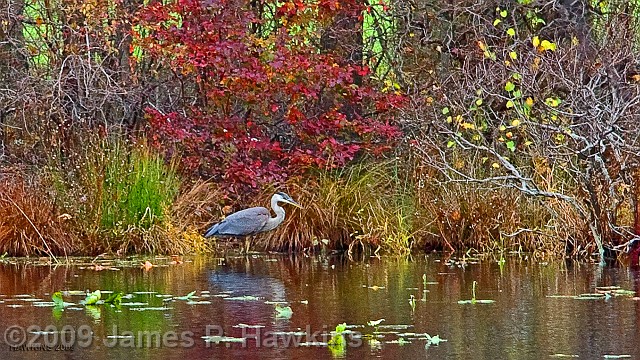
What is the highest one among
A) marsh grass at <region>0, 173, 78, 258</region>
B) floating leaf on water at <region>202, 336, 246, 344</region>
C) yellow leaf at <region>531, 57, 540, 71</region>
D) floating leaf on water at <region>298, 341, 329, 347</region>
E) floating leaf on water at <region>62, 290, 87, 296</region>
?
yellow leaf at <region>531, 57, 540, 71</region>

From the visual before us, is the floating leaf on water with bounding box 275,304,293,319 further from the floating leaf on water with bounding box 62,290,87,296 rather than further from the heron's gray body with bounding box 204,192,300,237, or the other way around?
the heron's gray body with bounding box 204,192,300,237

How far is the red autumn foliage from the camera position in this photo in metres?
18.0

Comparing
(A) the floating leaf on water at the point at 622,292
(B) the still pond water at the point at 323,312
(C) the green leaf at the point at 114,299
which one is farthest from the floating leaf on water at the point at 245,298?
(A) the floating leaf on water at the point at 622,292

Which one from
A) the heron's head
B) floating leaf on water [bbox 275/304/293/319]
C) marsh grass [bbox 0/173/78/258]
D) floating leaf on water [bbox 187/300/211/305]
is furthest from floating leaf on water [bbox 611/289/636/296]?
marsh grass [bbox 0/173/78/258]

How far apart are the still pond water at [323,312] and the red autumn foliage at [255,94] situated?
3.63m

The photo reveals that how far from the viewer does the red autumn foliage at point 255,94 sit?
18.0m

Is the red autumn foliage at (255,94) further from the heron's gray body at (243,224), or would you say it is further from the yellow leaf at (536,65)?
the yellow leaf at (536,65)

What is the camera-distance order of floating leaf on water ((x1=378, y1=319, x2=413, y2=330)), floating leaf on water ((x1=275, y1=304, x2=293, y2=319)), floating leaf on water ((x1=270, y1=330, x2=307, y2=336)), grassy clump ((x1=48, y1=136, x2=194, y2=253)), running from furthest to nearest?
grassy clump ((x1=48, y1=136, x2=194, y2=253)) < floating leaf on water ((x1=275, y1=304, x2=293, y2=319)) < floating leaf on water ((x1=378, y1=319, x2=413, y2=330)) < floating leaf on water ((x1=270, y1=330, x2=307, y2=336))

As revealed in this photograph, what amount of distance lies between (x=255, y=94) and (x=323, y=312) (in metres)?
8.52

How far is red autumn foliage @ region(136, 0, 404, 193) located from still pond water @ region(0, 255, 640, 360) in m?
3.63

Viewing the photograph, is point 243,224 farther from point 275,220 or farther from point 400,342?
point 400,342

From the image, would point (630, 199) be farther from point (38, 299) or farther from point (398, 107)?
point (38, 299)

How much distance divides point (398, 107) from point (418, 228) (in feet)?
6.81

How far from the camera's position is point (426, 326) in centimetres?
916
